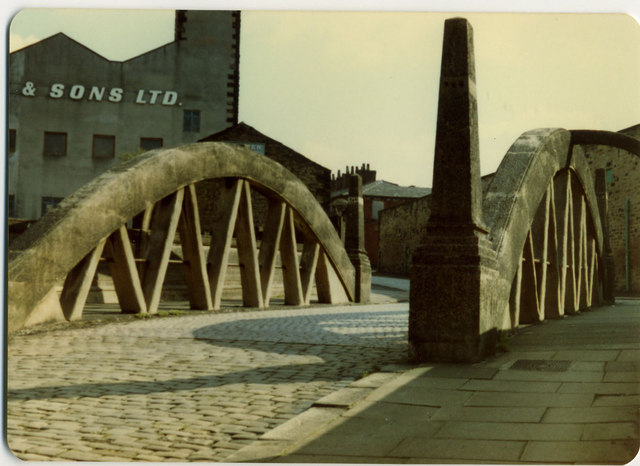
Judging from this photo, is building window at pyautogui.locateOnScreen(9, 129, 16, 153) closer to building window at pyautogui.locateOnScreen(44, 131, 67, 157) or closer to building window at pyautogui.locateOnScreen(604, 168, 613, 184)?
building window at pyautogui.locateOnScreen(44, 131, 67, 157)

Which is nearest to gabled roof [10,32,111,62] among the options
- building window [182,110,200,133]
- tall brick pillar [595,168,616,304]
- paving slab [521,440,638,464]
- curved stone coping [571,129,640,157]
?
building window [182,110,200,133]

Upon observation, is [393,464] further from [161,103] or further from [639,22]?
[161,103]

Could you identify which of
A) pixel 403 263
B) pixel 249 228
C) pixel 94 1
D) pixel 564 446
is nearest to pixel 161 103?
pixel 94 1

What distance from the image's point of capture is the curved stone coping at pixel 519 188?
22.4 feet

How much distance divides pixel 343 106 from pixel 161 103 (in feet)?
5.47

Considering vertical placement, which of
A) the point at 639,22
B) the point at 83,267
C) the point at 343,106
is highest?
the point at 639,22

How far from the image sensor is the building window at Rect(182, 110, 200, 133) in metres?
7.11

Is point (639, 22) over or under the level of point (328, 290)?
over

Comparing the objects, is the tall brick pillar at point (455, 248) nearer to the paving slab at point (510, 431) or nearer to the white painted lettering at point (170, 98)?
the paving slab at point (510, 431)

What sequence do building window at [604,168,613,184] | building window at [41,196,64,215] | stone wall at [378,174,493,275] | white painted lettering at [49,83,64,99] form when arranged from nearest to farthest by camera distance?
white painted lettering at [49,83,64,99]
building window at [41,196,64,215]
building window at [604,168,613,184]
stone wall at [378,174,493,275]

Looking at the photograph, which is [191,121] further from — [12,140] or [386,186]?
[386,186]

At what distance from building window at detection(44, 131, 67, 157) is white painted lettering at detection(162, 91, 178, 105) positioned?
0.88 m

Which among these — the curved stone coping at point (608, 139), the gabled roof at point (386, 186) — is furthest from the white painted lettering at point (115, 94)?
the curved stone coping at point (608, 139)

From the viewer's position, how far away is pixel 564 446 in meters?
3.75
